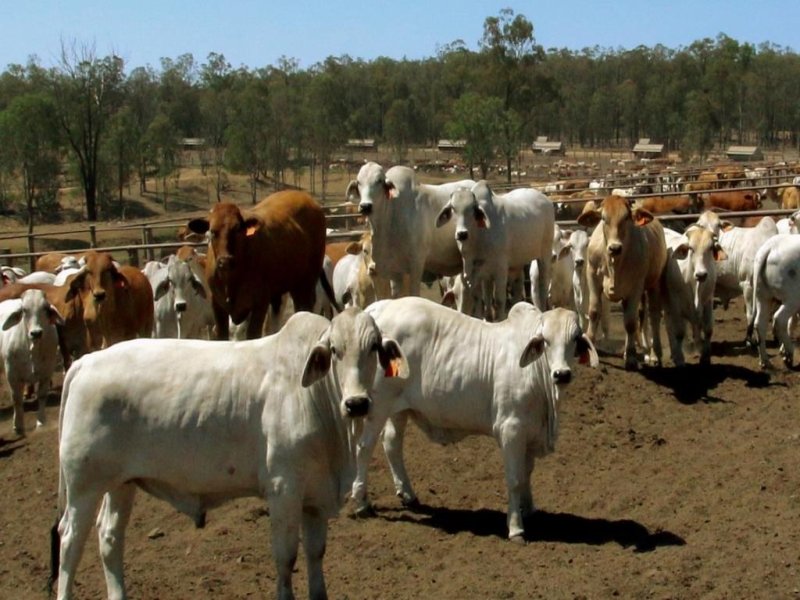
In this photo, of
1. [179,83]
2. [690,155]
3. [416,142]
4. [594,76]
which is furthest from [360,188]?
[594,76]

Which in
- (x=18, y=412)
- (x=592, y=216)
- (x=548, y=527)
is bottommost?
(x=18, y=412)

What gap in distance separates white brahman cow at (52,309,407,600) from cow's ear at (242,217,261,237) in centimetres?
510

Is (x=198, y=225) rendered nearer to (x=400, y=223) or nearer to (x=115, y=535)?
(x=400, y=223)

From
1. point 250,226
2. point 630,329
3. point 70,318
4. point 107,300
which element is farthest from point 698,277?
point 70,318

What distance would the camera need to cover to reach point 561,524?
8.66 metres

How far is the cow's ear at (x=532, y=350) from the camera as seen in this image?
829cm

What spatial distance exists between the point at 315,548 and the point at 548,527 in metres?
2.47

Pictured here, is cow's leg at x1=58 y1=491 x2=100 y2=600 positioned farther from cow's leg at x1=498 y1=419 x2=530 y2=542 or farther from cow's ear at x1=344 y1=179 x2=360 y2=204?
cow's ear at x1=344 y1=179 x2=360 y2=204

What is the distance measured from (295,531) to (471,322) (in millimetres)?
2975

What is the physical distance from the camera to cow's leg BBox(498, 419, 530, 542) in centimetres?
830

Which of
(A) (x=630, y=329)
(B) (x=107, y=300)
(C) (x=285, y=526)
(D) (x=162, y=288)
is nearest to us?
(C) (x=285, y=526)

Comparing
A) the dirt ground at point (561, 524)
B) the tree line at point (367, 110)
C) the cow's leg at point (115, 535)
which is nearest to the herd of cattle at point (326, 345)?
the cow's leg at point (115, 535)

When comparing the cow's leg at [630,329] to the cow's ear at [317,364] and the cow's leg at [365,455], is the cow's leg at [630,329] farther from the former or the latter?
the cow's ear at [317,364]

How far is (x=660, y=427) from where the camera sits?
35.7 feet
